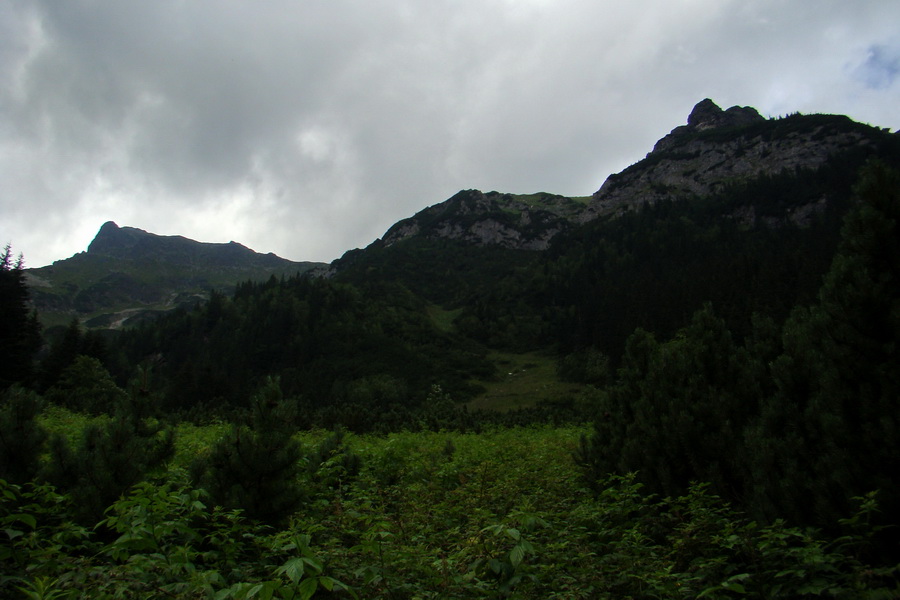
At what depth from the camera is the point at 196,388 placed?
151 feet

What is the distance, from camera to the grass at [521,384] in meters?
64.2

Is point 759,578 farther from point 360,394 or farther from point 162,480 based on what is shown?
point 360,394

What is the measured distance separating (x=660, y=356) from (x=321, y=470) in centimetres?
772

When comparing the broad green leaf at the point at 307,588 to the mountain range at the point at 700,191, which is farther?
the mountain range at the point at 700,191

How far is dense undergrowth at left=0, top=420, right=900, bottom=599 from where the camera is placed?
333cm

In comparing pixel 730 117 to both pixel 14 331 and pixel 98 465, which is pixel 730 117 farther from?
pixel 98 465

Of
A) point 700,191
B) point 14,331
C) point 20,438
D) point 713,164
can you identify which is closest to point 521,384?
point 14,331

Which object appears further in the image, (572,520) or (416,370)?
(416,370)

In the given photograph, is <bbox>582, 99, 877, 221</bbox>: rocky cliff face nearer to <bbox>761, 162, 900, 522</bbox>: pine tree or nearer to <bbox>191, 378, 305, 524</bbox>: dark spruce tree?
<bbox>761, 162, 900, 522</bbox>: pine tree

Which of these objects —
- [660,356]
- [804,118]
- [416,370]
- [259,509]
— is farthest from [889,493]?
[804,118]

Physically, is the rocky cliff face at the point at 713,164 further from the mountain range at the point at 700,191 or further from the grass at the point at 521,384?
the grass at the point at 521,384

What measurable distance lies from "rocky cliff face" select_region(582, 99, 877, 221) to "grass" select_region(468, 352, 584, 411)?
83.7 metres

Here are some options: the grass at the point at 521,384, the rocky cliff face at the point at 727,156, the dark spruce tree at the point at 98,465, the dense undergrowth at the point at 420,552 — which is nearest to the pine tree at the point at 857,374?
the dense undergrowth at the point at 420,552

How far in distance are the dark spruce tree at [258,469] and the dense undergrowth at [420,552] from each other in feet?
0.80
